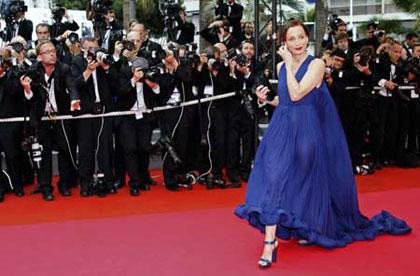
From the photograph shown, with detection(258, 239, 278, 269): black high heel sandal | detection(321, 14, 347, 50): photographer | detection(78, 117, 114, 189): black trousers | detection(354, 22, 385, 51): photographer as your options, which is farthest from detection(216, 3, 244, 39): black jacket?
detection(258, 239, 278, 269): black high heel sandal

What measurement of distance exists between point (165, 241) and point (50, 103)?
8.53 ft

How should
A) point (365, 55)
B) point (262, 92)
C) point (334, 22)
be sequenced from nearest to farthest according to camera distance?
1. point (262, 92)
2. point (365, 55)
3. point (334, 22)

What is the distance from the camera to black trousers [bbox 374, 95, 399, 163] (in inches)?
331

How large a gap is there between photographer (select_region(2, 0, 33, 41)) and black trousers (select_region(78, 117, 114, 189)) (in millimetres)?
2442

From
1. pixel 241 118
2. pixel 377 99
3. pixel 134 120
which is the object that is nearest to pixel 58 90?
Answer: pixel 134 120

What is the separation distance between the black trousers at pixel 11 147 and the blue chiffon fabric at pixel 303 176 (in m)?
3.39

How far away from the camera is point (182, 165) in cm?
733

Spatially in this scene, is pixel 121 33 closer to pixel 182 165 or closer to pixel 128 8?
pixel 182 165

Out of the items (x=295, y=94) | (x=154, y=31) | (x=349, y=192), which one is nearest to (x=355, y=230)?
(x=349, y=192)

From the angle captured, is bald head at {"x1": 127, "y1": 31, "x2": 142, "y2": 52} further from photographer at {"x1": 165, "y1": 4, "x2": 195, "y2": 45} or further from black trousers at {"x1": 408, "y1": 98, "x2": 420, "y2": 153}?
black trousers at {"x1": 408, "y1": 98, "x2": 420, "y2": 153}

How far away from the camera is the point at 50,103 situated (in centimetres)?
674

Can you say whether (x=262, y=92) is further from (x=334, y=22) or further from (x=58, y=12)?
(x=334, y=22)

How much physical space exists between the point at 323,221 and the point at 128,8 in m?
12.2

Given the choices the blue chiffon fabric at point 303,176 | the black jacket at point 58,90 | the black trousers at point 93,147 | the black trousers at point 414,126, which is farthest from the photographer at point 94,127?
the black trousers at point 414,126
